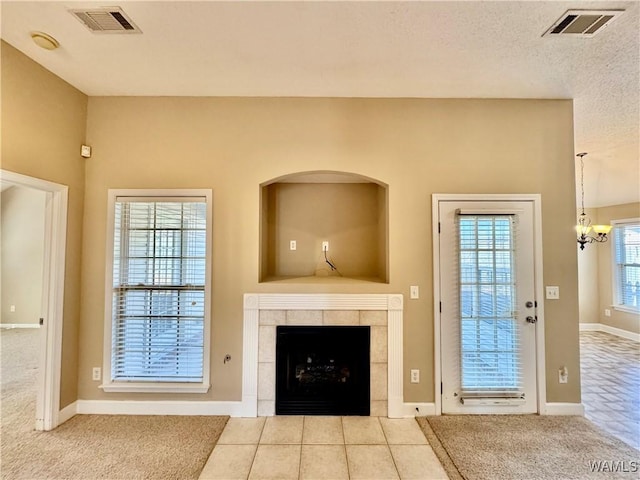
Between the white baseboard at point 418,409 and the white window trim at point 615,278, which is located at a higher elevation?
the white window trim at point 615,278

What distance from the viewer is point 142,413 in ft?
9.05

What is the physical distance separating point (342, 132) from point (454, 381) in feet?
8.49

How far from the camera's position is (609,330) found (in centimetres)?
605

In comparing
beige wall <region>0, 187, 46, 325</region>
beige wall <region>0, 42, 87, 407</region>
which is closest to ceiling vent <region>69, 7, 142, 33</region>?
beige wall <region>0, 42, 87, 407</region>

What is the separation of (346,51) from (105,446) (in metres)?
3.51

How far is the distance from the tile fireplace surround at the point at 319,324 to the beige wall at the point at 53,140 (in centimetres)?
158

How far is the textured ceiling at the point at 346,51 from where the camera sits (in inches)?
72.6

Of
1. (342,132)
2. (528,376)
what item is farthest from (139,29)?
(528,376)

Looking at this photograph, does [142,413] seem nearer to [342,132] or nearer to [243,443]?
[243,443]

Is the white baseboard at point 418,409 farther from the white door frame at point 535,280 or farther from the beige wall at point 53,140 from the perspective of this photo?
the beige wall at point 53,140

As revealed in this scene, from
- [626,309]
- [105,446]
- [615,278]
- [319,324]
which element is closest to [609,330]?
[626,309]

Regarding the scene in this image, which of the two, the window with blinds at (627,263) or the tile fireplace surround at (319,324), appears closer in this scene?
the tile fireplace surround at (319,324)

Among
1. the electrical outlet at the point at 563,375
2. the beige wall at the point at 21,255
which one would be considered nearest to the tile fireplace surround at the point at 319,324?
the electrical outlet at the point at 563,375

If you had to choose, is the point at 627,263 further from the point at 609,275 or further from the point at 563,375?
the point at 563,375
